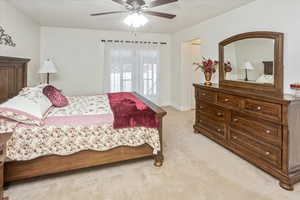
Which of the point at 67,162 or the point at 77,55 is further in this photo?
the point at 77,55

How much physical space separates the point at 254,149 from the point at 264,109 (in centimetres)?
55

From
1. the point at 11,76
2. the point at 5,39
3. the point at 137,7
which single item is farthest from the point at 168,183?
the point at 5,39

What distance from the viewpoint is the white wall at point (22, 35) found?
9.39 ft

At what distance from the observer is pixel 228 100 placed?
2652 millimetres

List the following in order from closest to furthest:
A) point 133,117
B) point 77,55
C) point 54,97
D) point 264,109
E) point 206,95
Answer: point 264,109 < point 133,117 < point 54,97 < point 206,95 < point 77,55

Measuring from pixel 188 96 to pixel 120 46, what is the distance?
2564 mm

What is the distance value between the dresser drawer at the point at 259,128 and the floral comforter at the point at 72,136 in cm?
120

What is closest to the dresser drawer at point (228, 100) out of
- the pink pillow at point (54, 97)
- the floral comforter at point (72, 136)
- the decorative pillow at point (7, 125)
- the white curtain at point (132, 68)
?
the floral comforter at point (72, 136)

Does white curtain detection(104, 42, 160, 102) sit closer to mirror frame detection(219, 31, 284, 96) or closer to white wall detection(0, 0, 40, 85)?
white wall detection(0, 0, 40, 85)

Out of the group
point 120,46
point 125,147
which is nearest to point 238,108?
point 125,147

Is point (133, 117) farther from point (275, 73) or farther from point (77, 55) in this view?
point (77, 55)

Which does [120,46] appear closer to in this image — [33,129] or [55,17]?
[55,17]

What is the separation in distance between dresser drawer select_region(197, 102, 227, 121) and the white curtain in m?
2.41

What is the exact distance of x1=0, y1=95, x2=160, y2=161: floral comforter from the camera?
6.03 ft
